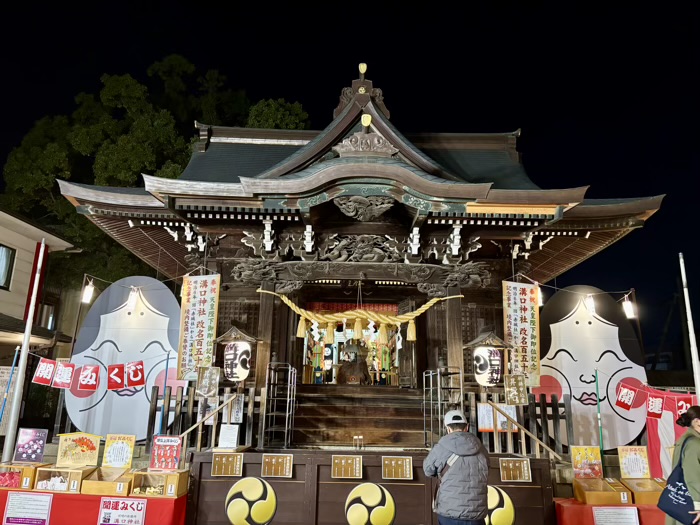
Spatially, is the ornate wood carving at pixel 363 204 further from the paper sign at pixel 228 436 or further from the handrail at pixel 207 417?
the paper sign at pixel 228 436

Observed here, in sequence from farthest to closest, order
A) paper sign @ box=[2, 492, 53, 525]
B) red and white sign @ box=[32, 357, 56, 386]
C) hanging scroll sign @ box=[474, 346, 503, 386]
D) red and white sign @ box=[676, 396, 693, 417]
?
hanging scroll sign @ box=[474, 346, 503, 386] → red and white sign @ box=[32, 357, 56, 386] → red and white sign @ box=[676, 396, 693, 417] → paper sign @ box=[2, 492, 53, 525]

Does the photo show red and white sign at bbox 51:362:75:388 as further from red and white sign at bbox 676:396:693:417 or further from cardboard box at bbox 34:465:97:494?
red and white sign at bbox 676:396:693:417

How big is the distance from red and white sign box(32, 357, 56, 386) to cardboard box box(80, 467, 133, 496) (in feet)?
6.56

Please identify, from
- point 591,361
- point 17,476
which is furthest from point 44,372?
point 591,361

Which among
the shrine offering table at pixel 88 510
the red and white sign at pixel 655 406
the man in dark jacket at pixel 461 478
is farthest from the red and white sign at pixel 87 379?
the red and white sign at pixel 655 406

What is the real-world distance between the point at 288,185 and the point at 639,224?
23.0 ft

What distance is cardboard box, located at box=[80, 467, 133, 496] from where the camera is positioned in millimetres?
6590

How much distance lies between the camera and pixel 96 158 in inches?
637

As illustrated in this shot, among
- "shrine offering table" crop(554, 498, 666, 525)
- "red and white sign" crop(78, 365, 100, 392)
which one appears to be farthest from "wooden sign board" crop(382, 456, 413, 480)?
"red and white sign" crop(78, 365, 100, 392)

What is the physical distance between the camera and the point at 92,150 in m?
16.8

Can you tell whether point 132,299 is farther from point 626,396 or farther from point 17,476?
point 626,396

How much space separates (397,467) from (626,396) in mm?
4356

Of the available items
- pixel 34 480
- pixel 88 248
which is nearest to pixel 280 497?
pixel 34 480

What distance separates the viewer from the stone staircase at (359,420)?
9.48 m
